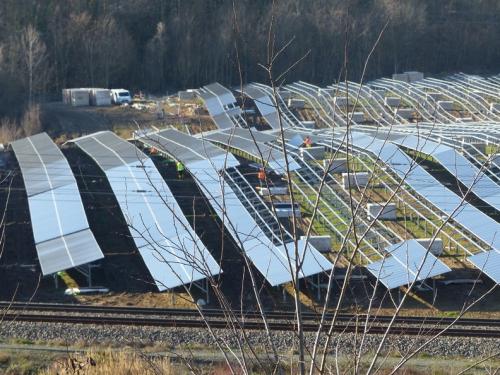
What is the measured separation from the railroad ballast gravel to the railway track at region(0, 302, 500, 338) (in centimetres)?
11

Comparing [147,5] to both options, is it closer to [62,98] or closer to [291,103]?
[62,98]

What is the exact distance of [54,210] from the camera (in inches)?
401

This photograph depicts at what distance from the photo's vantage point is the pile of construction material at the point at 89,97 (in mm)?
18766

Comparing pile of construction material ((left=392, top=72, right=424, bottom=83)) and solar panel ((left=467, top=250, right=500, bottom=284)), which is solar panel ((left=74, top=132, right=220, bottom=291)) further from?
pile of construction material ((left=392, top=72, right=424, bottom=83))

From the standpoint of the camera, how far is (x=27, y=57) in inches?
752

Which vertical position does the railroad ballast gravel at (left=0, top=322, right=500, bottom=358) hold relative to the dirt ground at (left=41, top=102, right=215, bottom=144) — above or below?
above

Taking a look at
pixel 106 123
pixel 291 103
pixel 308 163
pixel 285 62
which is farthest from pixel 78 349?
pixel 285 62

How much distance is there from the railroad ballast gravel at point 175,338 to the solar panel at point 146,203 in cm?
54

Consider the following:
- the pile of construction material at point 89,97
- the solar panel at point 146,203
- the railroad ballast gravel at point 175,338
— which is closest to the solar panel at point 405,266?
the railroad ballast gravel at point 175,338

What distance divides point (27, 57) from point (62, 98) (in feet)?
4.50

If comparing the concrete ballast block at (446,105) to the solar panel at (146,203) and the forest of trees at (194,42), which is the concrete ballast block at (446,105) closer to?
the forest of trees at (194,42)

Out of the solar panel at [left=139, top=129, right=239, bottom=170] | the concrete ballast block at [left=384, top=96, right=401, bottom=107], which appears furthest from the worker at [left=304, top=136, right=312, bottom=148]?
the concrete ballast block at [left=384, top=96, right=401, bottom=107]

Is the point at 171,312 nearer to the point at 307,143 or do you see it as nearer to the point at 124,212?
the point at 124,212

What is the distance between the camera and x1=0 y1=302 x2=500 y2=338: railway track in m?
6.89
